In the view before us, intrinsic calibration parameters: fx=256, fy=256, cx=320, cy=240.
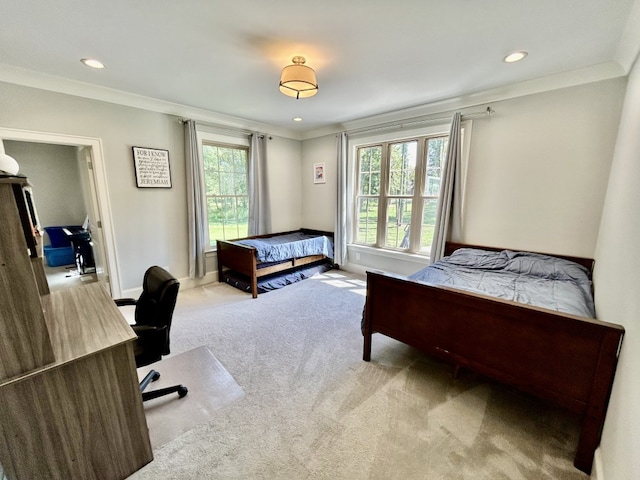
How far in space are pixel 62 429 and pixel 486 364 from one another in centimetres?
224

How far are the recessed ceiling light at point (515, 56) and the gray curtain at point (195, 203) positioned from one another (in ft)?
11.8

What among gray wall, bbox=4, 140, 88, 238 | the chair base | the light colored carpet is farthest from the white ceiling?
gray wall, bbox=4, 140, 88, 238

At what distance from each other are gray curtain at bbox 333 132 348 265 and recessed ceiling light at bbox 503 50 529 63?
2.37 metres

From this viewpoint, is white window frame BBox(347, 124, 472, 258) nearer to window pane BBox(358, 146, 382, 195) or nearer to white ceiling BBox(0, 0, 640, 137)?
window pane BBox(358, 146, 382, 195)

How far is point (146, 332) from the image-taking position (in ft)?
4.92

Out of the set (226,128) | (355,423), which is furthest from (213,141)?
(355,423)

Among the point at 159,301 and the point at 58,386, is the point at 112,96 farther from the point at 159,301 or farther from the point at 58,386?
the point at 58,386

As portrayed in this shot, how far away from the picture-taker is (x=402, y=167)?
12.7ft

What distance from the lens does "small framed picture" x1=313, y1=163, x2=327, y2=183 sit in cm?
480

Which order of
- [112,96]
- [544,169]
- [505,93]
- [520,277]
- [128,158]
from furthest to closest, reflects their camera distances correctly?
1. [128,158]
2. [112,96]
3. [505,93]
4. [544,169]
5. [520,277]

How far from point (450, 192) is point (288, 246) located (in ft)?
7.78

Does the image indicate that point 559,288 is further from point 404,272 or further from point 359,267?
point 359,267

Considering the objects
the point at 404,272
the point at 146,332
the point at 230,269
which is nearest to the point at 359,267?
the point at 404,272

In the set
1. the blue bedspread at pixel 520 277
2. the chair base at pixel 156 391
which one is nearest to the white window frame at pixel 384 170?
the blue bedspread at pixel 520 277
